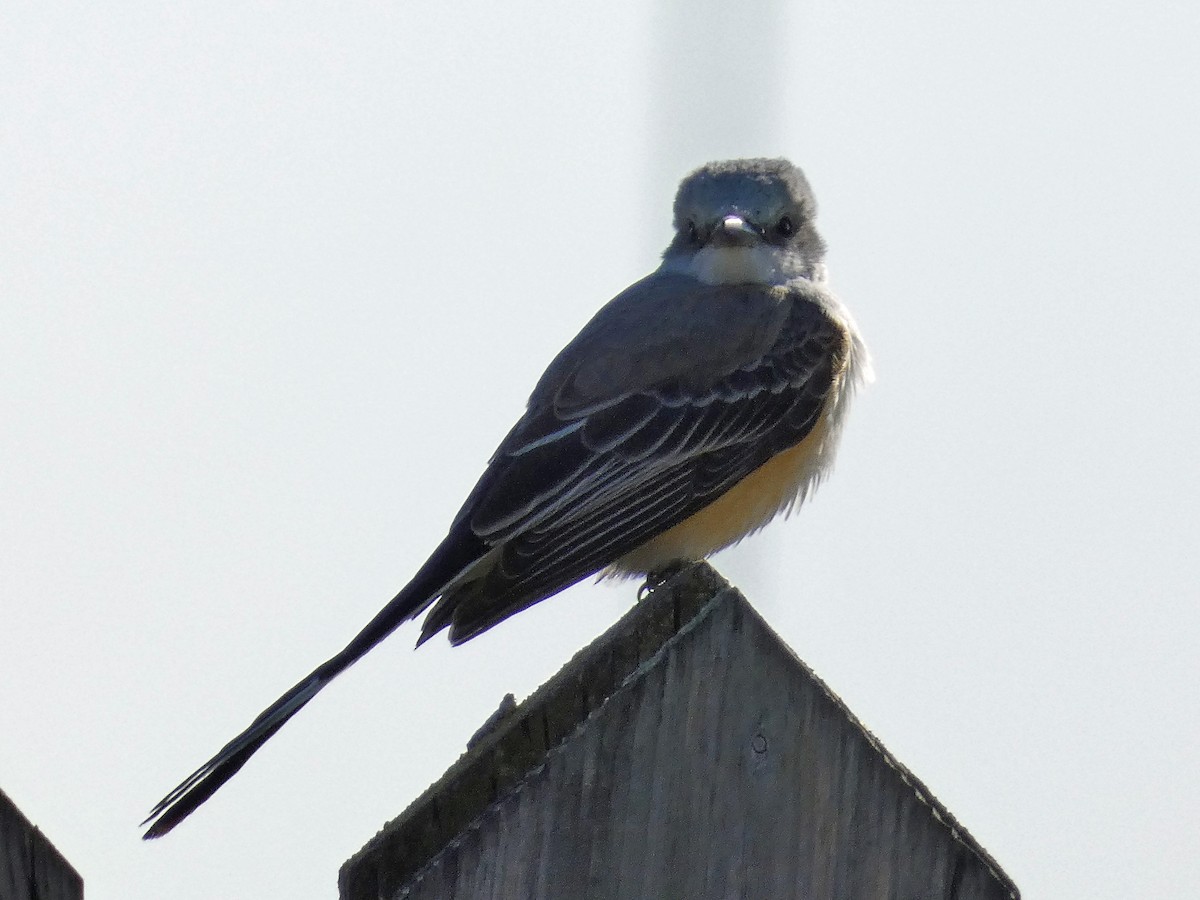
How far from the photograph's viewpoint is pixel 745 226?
22.0 ft

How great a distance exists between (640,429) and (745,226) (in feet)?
4.43

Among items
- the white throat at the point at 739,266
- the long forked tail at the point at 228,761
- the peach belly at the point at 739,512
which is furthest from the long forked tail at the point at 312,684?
the white throat at the point at 739,266

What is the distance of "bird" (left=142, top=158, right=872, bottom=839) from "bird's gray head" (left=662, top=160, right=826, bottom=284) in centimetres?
2

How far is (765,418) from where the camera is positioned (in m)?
5.83

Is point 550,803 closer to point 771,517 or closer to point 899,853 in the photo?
point 899,853

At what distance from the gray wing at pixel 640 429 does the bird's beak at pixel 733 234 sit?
1.11 ft

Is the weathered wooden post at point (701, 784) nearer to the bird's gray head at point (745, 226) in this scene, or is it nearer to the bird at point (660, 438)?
the bird at point (660, 438)

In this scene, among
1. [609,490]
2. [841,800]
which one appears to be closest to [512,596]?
[609,490]

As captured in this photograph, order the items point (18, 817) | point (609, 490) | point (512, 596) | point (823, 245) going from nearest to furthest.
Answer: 1. point (18, 817)
2. point (512, 596)
3. point (609, 490)
4. point (823, 245)

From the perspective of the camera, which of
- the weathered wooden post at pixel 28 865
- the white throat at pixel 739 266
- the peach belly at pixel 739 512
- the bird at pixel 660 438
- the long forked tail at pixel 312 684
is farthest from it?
the white throat at pixel 739 266

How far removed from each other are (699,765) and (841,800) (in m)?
0.22

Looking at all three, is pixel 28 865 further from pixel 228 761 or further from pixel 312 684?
pixel 312 684

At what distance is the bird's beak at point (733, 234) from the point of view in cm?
661

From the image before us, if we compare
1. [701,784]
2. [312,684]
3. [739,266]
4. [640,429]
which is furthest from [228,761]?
[739,266]
